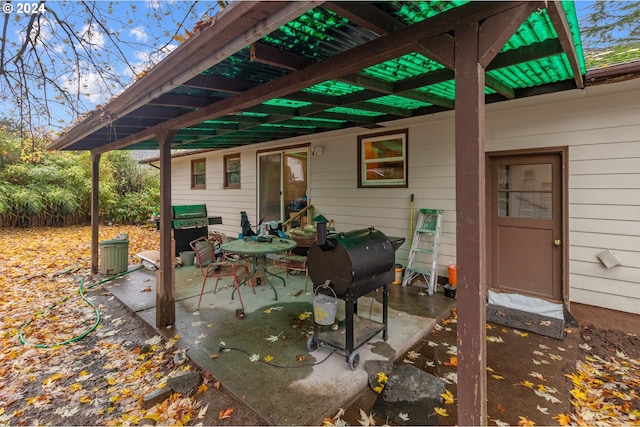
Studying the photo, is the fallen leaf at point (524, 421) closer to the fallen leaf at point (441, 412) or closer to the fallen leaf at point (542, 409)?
the fallen leaf at point (542, 409)

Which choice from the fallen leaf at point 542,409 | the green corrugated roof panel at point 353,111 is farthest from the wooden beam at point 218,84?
the fallen leaf at point 542,409

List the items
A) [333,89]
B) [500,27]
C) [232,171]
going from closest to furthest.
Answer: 1. [500,27]
2. [333,89]
3. [232,171]

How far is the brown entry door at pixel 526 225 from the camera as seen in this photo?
3.81m

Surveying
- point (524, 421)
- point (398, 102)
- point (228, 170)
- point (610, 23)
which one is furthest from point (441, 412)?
point (228, 170)

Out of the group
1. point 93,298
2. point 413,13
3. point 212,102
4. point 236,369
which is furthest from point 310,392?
point 93,298

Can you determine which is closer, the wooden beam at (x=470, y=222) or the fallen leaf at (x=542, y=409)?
the wooden beam at (x=470, y=222)

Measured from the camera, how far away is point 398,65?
2615 millimetres

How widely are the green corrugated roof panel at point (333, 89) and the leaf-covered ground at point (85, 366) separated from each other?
298 centimetres

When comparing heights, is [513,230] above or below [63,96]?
below

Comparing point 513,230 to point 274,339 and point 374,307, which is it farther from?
point 274,339

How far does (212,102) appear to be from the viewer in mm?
3199

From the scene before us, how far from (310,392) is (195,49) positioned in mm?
2503

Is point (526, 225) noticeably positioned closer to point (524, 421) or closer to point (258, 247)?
point (524, 421)

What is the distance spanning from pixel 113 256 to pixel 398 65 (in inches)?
233
